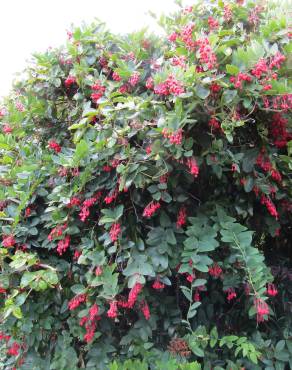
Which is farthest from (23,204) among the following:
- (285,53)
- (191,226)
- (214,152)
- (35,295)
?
(285,53)

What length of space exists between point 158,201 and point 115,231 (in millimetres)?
234

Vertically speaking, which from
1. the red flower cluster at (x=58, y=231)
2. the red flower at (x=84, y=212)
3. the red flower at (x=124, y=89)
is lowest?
the red flower cluster at (x=58, y=231)

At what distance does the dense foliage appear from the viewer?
5.54 feet

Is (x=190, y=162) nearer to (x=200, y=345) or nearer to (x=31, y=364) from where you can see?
(x=200, y=345)

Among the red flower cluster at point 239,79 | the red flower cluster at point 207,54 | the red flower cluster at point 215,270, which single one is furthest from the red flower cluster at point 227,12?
the red flower cluster at point 215,270

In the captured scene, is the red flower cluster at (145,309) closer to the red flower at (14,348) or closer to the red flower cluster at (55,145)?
the red flower at (14,348)

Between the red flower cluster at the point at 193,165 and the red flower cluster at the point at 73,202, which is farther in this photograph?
the red flower cluster at the point at 73,202

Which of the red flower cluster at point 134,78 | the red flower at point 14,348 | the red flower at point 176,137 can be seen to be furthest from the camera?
the red flower at point 14,348

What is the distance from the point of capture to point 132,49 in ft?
6.64

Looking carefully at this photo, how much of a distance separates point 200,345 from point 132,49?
56.5 inches

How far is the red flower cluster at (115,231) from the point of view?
1796 mm

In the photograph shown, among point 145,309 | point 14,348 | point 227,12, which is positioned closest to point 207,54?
point 227,12

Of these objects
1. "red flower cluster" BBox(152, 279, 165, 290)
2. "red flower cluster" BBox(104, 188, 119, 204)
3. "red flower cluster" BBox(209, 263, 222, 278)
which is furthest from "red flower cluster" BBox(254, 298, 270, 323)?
"red flower cluster" BBox(104, 188, 119, 204)

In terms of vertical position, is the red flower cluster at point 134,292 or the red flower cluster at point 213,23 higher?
the red flower cluster at point 213,23
